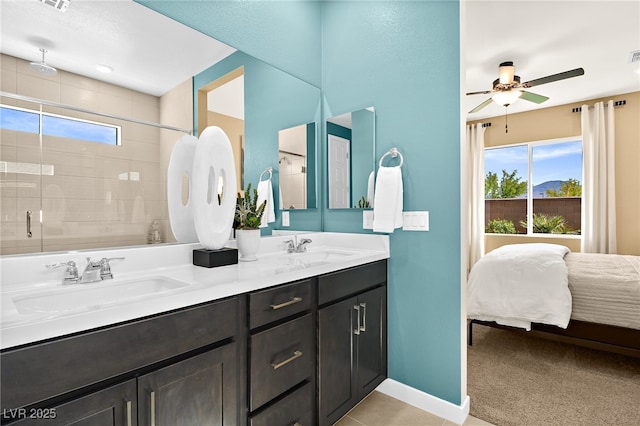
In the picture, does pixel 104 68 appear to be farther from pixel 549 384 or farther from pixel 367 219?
pixel 549 384

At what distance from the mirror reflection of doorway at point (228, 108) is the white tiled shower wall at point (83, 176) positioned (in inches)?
9.4

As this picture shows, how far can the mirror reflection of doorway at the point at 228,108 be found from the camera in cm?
170

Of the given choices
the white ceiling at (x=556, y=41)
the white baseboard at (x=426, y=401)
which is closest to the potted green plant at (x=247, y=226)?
the white baseboard at (x=426, y=401)

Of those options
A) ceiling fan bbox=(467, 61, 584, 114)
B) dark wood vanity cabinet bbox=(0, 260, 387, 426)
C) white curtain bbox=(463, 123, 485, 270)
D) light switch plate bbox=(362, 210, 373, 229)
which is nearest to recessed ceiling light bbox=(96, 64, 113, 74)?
dark wood vanity cabinet bbox=(0, 260, 387, 426)

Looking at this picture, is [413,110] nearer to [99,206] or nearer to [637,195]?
[99,206]

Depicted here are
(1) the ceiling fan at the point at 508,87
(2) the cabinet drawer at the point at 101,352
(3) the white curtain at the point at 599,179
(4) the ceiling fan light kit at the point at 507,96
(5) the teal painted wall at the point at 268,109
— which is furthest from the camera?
(3) the white curtain at the point at 599,179

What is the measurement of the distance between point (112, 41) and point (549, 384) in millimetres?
3141

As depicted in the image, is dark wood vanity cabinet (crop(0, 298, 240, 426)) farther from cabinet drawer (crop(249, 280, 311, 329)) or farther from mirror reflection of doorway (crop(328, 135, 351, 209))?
mirror reflection of doorway (crop(328, 135, 351, 209))

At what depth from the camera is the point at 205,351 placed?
41.0 inches

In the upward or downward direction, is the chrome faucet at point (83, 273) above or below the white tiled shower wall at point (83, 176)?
below

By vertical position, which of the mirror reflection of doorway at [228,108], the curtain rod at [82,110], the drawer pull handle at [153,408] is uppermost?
the mirror reflection of doorway at [228,108]

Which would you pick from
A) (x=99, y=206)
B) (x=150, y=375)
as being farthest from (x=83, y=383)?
(x=99, y=206)

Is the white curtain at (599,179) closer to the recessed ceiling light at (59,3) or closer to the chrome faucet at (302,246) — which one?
the chrome faucet at (302,246)

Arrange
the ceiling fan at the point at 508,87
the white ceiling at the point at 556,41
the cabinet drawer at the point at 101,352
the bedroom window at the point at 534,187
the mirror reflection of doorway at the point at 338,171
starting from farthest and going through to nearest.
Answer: the bedroom window at the point at 534,187 < the ceiling fan at the point at 508,87 < the white ceiling at the point at 556,41 < the mirror reflection of doorway at the point at 338,171 < the cabinet drawer at the point at 101,352
